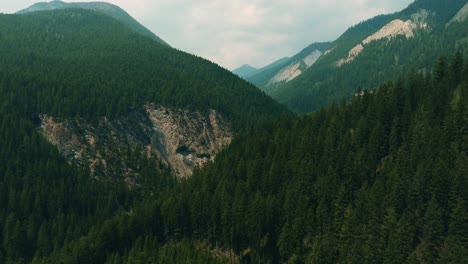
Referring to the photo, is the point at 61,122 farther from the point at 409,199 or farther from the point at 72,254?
the point at 409,199

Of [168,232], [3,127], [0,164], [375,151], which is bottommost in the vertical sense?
[168,232]

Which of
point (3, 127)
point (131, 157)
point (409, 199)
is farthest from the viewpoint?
point (131, 157)

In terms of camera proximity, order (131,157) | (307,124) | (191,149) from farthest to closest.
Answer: (191,149) < (131,157) < (307,124)

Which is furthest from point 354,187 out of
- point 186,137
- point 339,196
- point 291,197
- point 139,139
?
point 139,139

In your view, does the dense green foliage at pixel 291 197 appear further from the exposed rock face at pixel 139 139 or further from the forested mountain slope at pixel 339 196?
the exposed rock face at pixel 139 139

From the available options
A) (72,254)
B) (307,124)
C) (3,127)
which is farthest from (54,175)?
(307,124)

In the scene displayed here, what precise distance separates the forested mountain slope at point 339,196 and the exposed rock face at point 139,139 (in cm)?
4400

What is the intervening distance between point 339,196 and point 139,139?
103550 mm

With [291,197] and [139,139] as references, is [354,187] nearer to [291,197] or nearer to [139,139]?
[291,197]

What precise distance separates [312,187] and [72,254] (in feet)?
176

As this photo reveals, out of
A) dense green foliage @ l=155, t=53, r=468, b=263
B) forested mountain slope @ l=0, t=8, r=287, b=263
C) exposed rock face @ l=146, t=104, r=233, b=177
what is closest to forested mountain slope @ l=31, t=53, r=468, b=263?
dense green foliage @ l=155, t=53, r=468, b=263

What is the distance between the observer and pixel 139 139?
179375 millimetres

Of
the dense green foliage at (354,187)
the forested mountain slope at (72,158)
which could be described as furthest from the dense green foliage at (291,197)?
the forested mountain slope at (72,158)

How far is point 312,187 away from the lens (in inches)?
4045
